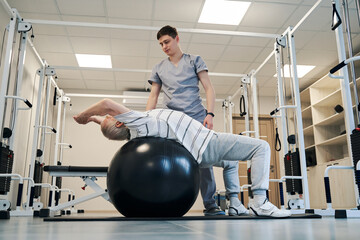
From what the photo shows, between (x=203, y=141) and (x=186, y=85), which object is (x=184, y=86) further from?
(x=203, y=141)

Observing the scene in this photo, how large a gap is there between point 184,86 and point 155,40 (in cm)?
279

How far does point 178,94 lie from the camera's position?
8.06 feet

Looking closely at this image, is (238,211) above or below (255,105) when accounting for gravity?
below

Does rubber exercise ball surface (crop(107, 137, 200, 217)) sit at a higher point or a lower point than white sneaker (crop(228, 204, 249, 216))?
higher

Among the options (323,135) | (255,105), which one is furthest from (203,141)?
(323,135)

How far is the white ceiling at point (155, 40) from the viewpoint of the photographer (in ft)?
13.8

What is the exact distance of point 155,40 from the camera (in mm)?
5051

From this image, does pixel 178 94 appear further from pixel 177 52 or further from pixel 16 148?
pixel 16 148

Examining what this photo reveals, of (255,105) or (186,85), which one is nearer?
(186,85)

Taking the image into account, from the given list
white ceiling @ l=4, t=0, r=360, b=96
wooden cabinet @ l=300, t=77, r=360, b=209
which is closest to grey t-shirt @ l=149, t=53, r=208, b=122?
white ceiling @ l=4, t=0, r=360, b=96

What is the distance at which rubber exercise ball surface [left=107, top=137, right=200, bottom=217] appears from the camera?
1.67m

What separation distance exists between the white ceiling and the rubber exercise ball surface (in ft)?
9.25

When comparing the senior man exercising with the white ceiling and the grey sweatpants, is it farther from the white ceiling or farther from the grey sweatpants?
the white ceiling

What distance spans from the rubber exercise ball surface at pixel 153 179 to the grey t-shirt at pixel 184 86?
2.20 ft
